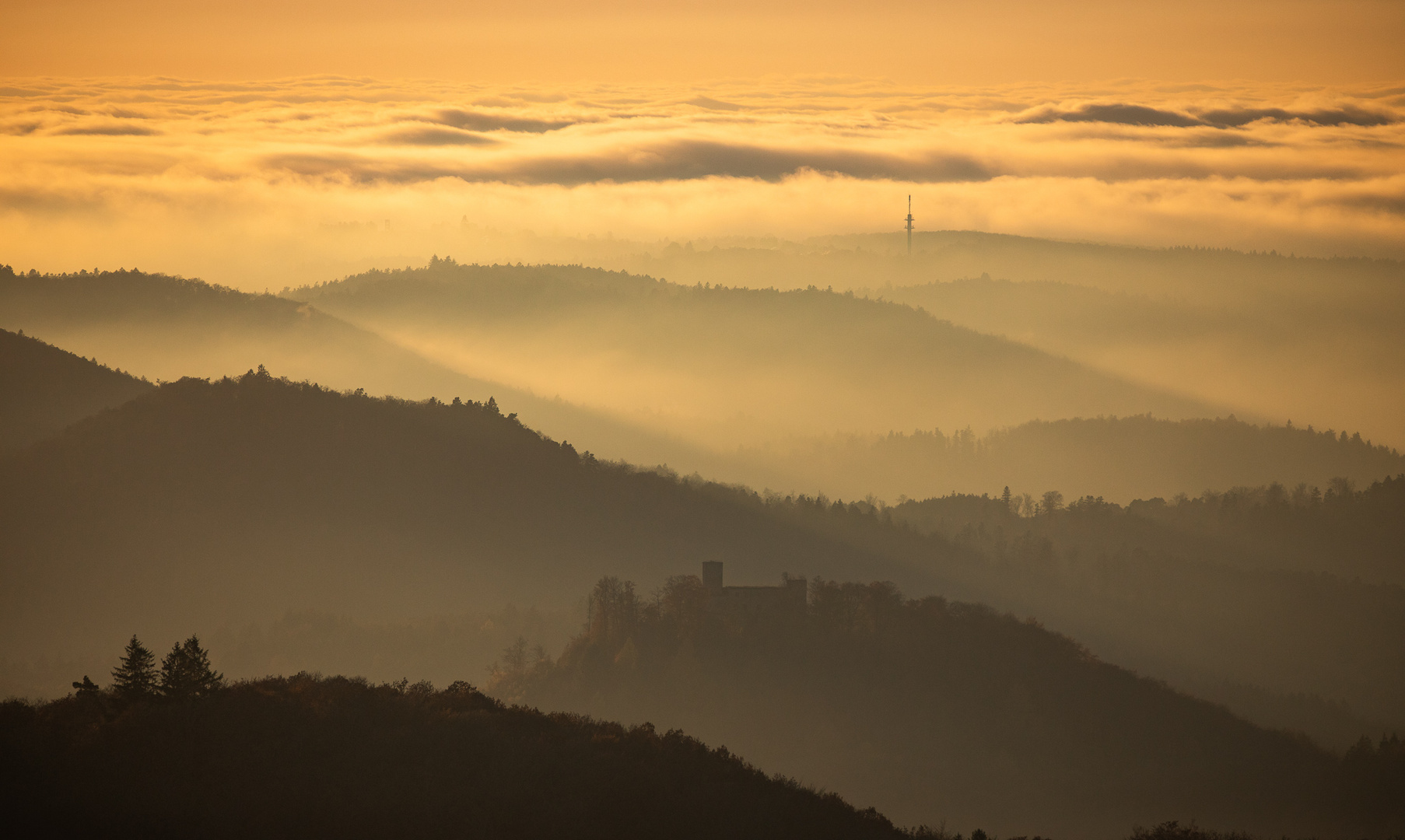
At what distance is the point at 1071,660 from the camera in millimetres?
191625

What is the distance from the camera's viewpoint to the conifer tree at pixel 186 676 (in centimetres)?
10475

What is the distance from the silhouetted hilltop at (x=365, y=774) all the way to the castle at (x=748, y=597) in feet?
158

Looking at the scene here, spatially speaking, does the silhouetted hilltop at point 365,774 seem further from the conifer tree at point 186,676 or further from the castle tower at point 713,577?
the castle tower at point 713,577

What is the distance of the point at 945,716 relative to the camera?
17538cm

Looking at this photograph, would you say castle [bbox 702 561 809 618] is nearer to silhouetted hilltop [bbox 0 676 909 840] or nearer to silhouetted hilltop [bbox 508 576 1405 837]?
silhouetted hilltop [bbox 508 576 1405 837]

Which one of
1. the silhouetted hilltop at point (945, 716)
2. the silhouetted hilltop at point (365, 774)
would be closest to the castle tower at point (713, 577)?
the silhouetted hilltop at point (945, 716)

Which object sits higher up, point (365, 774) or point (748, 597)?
point (365, 774)

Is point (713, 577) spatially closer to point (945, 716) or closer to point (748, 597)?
point (748, 597)

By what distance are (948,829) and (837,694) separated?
63.0ft

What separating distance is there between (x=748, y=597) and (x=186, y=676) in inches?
3057

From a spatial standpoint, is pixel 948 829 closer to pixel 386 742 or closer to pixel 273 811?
pixel 386 742

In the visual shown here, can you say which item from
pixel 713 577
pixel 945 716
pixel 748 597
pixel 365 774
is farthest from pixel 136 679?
pixel 945 716

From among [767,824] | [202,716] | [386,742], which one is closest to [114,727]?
[202,716]

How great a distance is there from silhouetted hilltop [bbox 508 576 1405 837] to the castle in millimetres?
652
